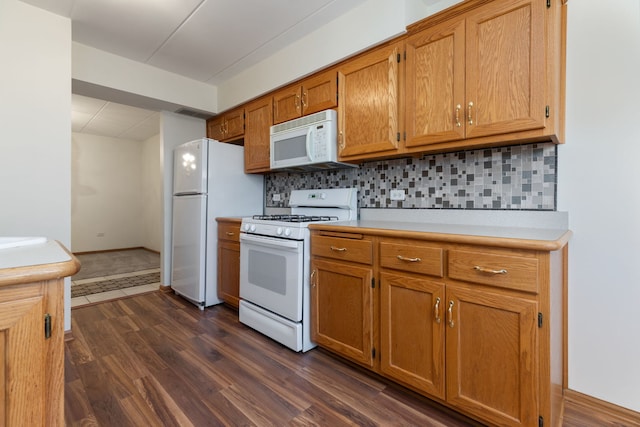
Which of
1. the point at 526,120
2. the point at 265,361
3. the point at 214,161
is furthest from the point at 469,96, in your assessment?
the point at 214,161

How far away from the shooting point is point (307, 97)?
8.65ft

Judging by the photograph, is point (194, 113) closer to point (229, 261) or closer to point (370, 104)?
point (229, 261)

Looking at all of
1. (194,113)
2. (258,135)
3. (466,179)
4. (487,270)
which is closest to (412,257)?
(487,270)

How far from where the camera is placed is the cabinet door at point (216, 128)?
12.2 feet

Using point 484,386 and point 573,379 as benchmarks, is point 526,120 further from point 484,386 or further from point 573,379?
point 573,379

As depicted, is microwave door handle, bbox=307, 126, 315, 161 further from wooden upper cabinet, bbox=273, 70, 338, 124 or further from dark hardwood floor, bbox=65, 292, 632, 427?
dark hardwood floor, bbox=65, 292, 632, 427

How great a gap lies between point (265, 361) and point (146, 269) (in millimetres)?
3617

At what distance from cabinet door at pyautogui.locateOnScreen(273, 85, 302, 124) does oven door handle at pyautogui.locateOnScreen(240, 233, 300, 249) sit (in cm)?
113

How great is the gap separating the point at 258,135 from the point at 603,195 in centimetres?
269

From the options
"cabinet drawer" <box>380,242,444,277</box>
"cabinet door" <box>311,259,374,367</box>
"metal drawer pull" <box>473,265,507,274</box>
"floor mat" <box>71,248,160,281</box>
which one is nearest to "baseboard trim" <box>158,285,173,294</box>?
"floor mat" <box>71,248,160,281</box>

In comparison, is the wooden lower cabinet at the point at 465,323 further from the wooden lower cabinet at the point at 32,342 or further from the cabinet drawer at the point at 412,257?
the wooden lower cabinet at the point at 32,342

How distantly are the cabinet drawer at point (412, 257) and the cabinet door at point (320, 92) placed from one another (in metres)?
1.29

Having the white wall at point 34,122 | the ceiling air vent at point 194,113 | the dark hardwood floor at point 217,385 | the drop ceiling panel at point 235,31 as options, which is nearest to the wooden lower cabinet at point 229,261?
the dark hardwood floor at point 217,385

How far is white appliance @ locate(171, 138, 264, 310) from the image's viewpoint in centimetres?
305
